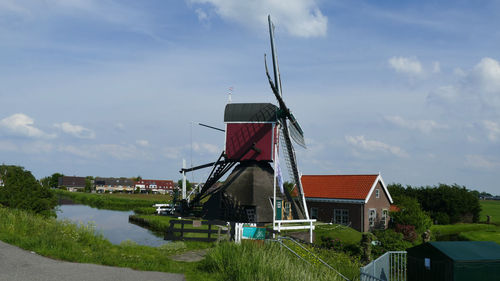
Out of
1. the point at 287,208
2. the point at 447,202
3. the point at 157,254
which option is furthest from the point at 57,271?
the point at 447,202

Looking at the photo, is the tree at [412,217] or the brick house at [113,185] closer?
the tree at [412,217]

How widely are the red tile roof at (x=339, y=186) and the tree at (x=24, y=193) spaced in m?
22.2

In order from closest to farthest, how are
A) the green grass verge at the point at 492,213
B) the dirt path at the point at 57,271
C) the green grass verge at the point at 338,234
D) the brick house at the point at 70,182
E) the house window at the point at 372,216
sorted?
the dirt path at the point at 57,271 → the green grass verge at the point at 338,234 → the house window at the point at 372,216 → the green grass verge at the point at 492,213 → the brick house at the point at 70,182

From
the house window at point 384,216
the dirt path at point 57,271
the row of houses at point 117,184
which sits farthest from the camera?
the row of houses at point 117,184

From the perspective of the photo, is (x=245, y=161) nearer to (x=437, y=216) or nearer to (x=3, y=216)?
(x=3, y=216)

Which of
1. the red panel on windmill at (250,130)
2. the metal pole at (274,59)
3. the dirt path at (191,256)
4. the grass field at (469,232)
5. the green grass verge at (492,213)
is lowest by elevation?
the green grass verge at (492,213)

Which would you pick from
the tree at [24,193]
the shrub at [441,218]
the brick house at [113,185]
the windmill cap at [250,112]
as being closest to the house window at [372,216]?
the windmill cap at [250,112]

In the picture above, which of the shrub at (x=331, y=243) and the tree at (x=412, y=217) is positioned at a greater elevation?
the tree at (x=412, y=217)

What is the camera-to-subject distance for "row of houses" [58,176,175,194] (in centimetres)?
14388

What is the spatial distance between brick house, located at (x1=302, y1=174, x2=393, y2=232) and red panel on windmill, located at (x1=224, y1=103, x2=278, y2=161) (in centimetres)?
782

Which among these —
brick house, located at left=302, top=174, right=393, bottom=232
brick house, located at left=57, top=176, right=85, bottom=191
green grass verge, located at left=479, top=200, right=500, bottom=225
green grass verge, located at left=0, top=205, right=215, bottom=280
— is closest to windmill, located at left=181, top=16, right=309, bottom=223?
brick house, located at left=302, top=174, right=393, bottom=232

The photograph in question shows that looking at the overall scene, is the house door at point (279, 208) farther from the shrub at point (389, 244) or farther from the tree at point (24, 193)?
the tree at point (24, 193)

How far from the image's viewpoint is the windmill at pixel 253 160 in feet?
93.0

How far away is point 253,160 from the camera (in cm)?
3067
